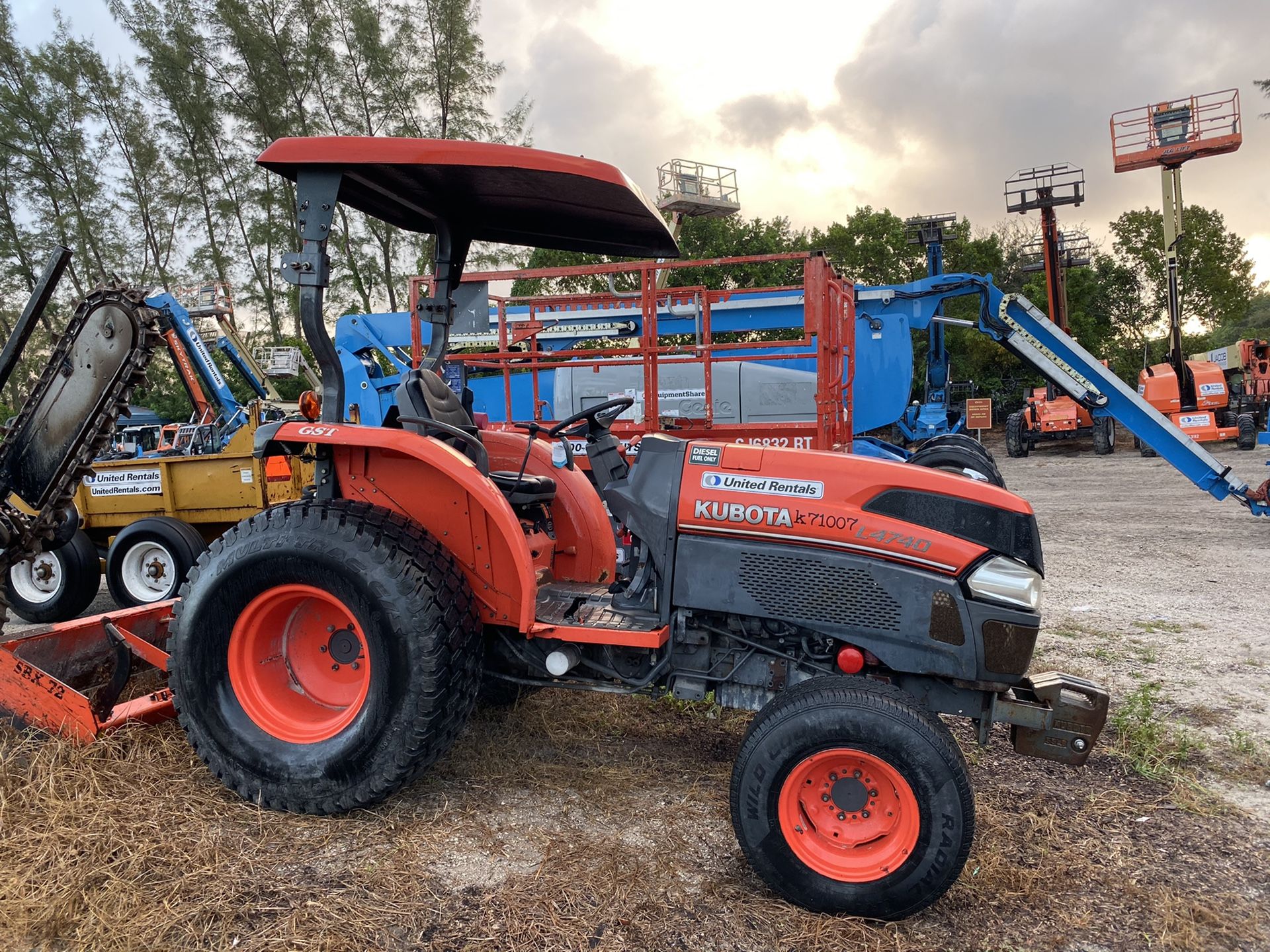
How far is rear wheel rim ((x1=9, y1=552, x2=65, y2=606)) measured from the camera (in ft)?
20.5

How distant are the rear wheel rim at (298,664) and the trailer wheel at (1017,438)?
17384 millimetres

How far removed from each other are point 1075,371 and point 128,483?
8.54 meters

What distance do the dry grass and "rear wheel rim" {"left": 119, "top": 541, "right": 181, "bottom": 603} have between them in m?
3.45

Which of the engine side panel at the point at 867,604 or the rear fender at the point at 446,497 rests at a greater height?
the rear fender at the point at 446,497

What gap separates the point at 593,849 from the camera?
2.58m

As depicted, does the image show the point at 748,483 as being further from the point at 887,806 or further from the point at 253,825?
the point at 253,825

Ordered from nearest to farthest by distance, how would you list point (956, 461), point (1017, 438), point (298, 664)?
point (298, 664)
point (956, 461)
point (1017, 438)

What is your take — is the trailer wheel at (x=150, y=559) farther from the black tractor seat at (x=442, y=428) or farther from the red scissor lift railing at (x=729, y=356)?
the black tractor seat at (x=442, y=428)

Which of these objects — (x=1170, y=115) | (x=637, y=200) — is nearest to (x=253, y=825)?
(x=637, y=200)

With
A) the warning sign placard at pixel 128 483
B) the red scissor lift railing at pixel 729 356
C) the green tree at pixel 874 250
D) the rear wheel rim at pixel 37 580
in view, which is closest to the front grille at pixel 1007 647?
the red scissor lift railing at pixel 729 356

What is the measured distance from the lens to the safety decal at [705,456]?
262cm

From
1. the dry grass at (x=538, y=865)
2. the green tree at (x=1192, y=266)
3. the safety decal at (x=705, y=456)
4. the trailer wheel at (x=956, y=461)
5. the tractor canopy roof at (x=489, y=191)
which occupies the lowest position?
the dry grass at (x=538, y=865)

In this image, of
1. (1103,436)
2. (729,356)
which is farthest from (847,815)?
(1103,436)

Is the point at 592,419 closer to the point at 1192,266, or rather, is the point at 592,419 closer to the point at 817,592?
the point at 817,592
